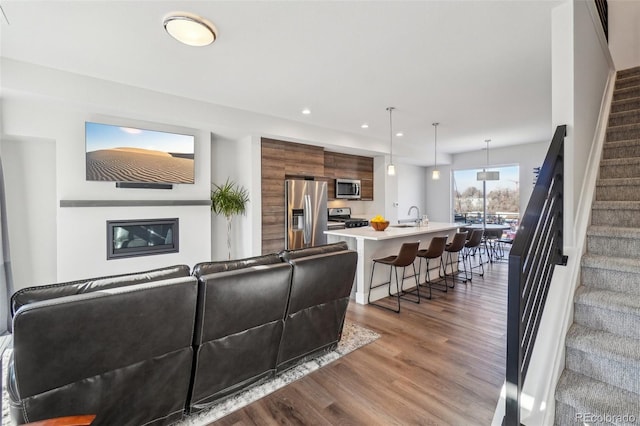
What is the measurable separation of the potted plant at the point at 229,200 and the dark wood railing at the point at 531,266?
4077 mm

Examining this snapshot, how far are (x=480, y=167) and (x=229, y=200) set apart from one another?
667 centimetres

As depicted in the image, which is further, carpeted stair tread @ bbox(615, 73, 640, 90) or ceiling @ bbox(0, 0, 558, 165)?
carpeted stair tread @ bbox(615, 73, 640, 90)

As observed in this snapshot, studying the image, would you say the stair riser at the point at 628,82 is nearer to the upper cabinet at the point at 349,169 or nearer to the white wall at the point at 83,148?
the white wall at the point at 83,148

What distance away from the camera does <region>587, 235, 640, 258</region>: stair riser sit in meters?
1.89

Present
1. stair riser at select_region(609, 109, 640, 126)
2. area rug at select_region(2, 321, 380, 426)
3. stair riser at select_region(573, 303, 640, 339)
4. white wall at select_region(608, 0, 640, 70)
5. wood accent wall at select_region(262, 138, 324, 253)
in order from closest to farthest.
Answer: stair riser at select_region(573, 303, 640, 339)
area rug at select_region(2, 321, 380, 426)
stair riser at select_region(609, 109, 640, 126)
white wall at select_region(608, 0, 640, 70)
wood accent wall at select_region(262, 138, 324, 253)

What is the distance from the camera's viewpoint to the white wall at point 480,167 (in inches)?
279

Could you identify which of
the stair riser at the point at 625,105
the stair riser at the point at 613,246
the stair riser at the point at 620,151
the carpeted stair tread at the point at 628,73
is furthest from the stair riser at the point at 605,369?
the carpeted stair tread at the point at 628,73

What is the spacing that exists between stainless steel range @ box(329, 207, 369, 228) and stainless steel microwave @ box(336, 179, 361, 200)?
38 centimetres

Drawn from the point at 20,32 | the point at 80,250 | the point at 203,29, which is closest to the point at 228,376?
the point at 203,29

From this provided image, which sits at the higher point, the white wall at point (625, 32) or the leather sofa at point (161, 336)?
the white wall at point (625, 32)

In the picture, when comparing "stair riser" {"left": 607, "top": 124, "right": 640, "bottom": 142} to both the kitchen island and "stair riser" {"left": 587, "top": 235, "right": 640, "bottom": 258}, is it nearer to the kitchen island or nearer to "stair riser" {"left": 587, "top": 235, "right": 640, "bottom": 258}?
"stair riser" {"left": 587, "top": 235, "right": 640, "bottom": 258}

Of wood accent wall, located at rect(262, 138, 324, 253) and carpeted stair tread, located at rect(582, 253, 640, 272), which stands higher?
wood accent wall, located at rect(262, 138, 324, 253)

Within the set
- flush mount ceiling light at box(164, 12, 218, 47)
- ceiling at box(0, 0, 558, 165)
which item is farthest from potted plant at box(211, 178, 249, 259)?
flush mount ceiling light at box(164, 12, 218, 47)

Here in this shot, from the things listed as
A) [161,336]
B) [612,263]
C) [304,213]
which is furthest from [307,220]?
[612,263]
